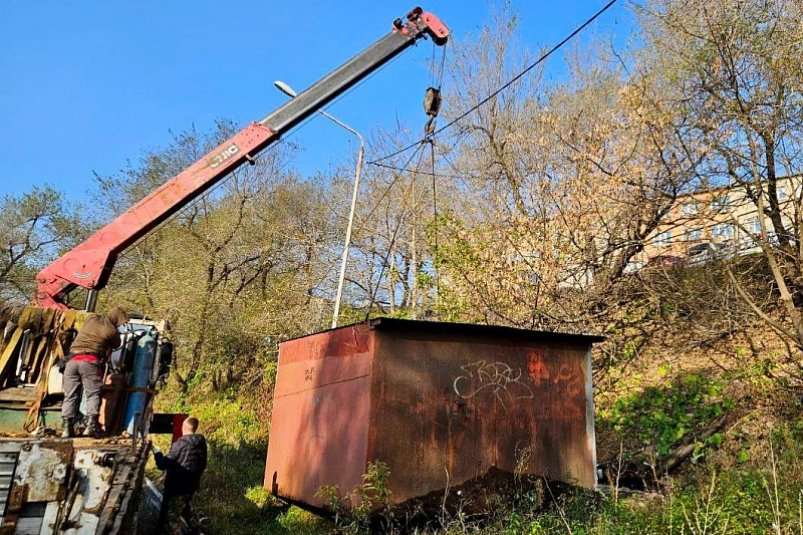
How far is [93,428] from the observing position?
5.98 meters

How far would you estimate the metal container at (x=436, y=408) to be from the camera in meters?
6.76

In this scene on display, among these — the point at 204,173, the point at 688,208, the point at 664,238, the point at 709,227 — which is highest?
the point at 688,208

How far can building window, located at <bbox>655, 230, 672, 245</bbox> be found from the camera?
12.5 meters

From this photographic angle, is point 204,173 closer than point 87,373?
No

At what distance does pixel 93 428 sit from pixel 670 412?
9977 millimetres

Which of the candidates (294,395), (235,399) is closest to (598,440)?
(294,395)

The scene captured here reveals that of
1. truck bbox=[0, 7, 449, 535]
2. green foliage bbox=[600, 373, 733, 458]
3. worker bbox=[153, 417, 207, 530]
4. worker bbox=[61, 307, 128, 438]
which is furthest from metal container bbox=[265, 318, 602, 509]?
green foliage bbox=[600, 373, 733, 458]

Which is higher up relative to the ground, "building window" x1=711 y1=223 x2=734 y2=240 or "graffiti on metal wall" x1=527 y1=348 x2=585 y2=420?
"building window" x1=711 y1=223 x2=734 y2=240

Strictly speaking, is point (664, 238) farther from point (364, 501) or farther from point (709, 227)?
point (364, 501)

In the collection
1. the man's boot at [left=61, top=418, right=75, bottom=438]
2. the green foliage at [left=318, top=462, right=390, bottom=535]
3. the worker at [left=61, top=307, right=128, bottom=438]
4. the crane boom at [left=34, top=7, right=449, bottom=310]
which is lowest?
the green foliage at [left=318, top=462, right=390, bottom=535]

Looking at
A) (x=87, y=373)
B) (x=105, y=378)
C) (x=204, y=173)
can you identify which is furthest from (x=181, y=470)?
(x=204, y=173)

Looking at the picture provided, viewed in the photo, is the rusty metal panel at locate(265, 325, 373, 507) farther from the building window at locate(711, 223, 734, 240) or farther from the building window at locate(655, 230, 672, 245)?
the building window at locate(655, 230, 672, 245)

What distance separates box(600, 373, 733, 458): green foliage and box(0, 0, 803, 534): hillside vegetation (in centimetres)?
5

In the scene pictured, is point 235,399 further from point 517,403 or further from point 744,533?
point 744,533
